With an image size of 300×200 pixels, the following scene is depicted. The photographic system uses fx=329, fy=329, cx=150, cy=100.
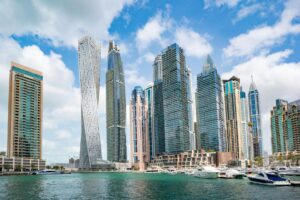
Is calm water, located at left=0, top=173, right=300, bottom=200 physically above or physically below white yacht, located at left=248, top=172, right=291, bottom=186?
below

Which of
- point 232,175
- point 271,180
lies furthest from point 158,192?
point 232,175

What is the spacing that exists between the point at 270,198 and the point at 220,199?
10.8 m

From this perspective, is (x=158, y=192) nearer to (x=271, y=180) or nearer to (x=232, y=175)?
(x=271, y=180)

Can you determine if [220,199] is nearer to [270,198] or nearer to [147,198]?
[270,198]

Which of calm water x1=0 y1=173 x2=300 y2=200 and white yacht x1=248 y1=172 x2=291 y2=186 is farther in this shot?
white yacht x1=248 y1=172 x2=291 y2=186

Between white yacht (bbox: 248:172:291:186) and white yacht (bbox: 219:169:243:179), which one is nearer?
white yacht (bbox: 248:172:291:186)

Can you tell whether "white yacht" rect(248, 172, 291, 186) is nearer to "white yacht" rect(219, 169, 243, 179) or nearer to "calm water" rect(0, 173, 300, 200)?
"calm water" rect(0, 173, 300, 200)

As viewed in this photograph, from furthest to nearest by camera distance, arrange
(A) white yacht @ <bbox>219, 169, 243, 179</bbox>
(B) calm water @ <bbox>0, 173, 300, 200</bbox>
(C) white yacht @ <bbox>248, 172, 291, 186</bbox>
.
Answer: (A) white yacht @ <bbox>219, 169, 243, 179</bbox> → (C) white yacht @ <bbox>248, 172, 291, 186</bbox> → (B) calm water @ <bbox>0, 173, 300, 200</bbox>

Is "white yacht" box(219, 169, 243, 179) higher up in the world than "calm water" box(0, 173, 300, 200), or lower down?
lower down

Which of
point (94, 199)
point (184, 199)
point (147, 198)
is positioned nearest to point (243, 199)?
point (184, 199)

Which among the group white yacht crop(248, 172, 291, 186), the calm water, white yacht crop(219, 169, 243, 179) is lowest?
white yacht crop(219, 169, 243, 179)

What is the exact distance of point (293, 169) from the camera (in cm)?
17612

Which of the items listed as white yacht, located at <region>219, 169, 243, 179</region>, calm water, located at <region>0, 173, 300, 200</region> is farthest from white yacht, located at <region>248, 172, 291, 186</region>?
white yacht, located at <region>219, 169, 243, 179</region>

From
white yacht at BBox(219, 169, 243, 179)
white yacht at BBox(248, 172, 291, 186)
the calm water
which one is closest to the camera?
the calm water
